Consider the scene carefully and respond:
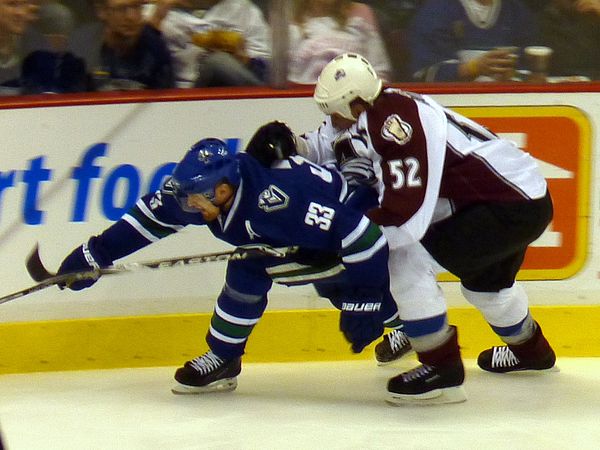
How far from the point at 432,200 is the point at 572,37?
1.00 meters

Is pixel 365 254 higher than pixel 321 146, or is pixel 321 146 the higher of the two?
pixel 321 146

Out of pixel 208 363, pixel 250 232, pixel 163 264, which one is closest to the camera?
pixel 250 232

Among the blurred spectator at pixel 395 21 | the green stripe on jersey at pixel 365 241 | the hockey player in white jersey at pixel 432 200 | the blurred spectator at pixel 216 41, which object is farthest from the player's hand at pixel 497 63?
the green stripe on jersey at pixel 365 241

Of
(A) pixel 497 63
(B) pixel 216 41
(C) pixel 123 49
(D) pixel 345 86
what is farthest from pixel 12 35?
(A) pixel 497 63

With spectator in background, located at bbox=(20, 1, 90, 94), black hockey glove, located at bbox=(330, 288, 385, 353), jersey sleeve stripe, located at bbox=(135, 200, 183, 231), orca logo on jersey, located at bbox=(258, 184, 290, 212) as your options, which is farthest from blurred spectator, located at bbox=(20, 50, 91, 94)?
black hockey glove, located at bbox=(330, 288, 385, 353)

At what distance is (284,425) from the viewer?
287cm

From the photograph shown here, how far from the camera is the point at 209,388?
3111 mm

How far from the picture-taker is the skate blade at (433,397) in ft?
9.80

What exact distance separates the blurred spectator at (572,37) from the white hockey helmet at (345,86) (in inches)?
32.6

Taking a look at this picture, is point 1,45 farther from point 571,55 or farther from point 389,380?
point 571,55

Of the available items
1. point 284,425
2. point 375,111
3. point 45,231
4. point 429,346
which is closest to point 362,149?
point 375,111

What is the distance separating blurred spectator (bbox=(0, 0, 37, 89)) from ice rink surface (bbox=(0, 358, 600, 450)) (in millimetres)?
879

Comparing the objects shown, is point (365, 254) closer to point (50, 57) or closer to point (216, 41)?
point (216, 41)

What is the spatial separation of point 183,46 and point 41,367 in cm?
105
